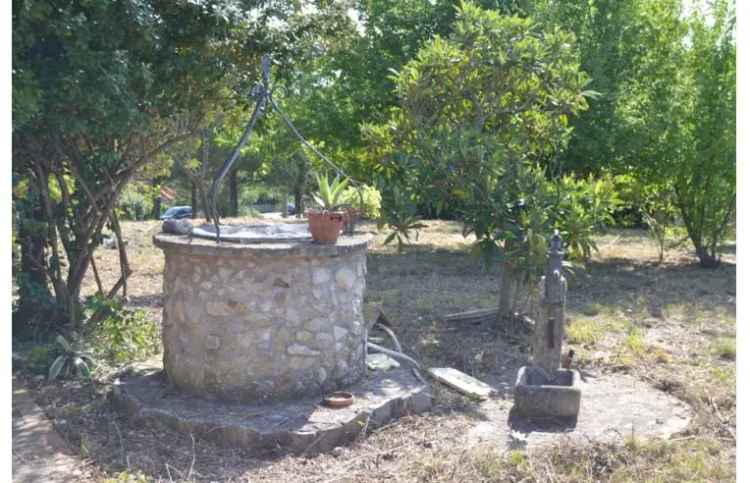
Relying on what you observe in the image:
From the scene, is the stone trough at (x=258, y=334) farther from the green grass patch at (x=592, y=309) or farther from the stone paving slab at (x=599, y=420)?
the green grass patch at (x=592, y=309)

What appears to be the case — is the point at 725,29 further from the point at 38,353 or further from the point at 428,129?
the point at 38,353

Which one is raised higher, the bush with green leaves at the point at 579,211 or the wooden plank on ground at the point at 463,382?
the bush with green leaves at the point at 579,211

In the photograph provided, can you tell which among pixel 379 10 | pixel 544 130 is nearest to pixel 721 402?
pixel 544 130

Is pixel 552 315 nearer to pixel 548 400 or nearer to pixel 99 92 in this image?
pixel 548 400

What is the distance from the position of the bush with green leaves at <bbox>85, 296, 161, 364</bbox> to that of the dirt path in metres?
1.23

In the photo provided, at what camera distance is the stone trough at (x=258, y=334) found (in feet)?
17.5

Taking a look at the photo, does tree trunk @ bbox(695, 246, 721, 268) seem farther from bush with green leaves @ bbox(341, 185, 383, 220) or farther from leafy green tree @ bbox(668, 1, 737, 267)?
bush with green leaves @ bbox(341, 185, 383, 220)

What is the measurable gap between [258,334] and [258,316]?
4.9 inches

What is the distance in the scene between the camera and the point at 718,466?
4.57 metres

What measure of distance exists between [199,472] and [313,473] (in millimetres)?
653

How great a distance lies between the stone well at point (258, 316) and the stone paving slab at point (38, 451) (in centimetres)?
96

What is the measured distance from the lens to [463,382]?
20.9 feet

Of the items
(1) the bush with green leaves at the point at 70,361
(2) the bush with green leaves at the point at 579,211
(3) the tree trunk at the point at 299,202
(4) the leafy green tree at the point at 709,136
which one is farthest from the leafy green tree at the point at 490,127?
(3) the tree trunk at the point at 299,202

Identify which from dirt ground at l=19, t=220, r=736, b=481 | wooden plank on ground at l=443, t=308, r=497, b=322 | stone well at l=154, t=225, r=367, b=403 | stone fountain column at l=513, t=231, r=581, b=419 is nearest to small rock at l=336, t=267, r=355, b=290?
stone well at l=154, t=225, r=367, b=403
